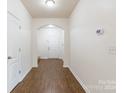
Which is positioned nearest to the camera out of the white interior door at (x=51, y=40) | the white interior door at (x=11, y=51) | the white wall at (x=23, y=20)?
the white interior door at (x=11, y=51)

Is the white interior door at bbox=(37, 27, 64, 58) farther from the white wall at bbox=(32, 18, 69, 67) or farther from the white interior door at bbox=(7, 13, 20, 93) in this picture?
the white interior door at bbox=(7, 13, 20, 93)

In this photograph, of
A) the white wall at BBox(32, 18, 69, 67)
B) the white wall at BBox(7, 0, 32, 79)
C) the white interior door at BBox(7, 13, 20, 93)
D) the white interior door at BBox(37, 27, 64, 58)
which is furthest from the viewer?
the white interior door at BBox(37, 27, 64, 58)

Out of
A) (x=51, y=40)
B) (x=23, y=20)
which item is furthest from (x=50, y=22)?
(x=51, y=40)

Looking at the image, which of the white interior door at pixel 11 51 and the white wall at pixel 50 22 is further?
the white wall at pixel 50 22

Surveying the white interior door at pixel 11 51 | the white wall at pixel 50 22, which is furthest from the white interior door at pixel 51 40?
the white interior door at pixel 11 51

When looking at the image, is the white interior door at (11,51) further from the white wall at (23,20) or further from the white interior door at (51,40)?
the white interior door at (51,40)

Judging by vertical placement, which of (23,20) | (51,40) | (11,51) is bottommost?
(11,51)

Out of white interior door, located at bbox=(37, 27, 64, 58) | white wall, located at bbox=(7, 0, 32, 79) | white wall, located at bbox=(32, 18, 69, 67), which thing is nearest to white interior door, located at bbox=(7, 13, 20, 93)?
white wall, located at bbox=(7, 0, 32, 79)

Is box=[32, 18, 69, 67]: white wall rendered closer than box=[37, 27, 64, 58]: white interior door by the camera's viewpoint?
Yes

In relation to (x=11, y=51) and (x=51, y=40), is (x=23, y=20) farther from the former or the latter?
(x=51, y=40)

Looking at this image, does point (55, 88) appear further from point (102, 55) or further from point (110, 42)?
point (110, 42)
